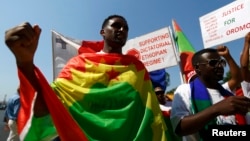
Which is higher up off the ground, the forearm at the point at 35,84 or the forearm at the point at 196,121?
the forearm at the point at 35,84

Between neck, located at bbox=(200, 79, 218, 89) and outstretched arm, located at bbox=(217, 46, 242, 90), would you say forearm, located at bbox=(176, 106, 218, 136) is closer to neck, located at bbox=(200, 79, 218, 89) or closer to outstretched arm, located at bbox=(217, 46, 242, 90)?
neck, located at bbox=(200, 79, 218, 89)

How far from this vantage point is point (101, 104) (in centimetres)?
230

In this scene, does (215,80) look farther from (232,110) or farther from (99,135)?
(99,135)

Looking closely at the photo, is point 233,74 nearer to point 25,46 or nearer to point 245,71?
point 245,71

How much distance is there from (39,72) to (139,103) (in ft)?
2.60

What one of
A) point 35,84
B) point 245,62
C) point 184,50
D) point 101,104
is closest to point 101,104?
point 101,104

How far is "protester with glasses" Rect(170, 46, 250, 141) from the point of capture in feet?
6.59

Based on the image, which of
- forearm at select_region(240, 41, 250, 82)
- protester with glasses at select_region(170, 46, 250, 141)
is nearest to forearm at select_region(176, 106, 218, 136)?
protester with glasses at select_region(170, 46, 250, 141)

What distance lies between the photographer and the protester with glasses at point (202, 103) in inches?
79.0

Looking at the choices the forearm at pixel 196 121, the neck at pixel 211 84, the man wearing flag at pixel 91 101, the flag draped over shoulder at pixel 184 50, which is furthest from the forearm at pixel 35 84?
the flag draped over shoulder at pixel 184 50

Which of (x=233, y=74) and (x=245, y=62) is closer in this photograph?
(x=233, y=74)

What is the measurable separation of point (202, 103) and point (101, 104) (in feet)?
2.47

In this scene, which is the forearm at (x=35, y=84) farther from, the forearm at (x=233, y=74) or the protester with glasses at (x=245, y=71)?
the protester with glasses at (x=245, y=71)

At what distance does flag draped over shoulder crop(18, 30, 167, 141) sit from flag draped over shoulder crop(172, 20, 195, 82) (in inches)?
147
